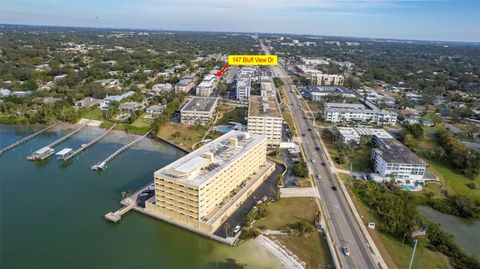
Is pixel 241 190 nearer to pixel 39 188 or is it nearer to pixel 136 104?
pixel 39 188

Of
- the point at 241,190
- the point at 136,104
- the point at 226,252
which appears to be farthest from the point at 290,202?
the point at 136,104

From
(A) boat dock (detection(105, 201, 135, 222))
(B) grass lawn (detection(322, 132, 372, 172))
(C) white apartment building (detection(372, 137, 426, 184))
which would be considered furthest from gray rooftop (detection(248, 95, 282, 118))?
(A) boat dock (detection(105, 201, 135, 222))

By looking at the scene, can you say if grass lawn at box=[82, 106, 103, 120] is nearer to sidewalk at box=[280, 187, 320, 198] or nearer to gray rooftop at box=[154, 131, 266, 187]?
gray rooftop at box=[154, 131, 266, 187]

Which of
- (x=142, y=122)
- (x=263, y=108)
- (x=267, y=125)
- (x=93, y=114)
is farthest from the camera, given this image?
(x=93, y=114)

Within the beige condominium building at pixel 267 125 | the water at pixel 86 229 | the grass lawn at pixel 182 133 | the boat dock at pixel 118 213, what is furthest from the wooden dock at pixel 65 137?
the beige condominium building at pixel 267 125

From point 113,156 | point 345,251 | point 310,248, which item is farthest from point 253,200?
point 113,156

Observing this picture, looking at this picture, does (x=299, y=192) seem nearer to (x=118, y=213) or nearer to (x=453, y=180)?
(x=118, y=213)
